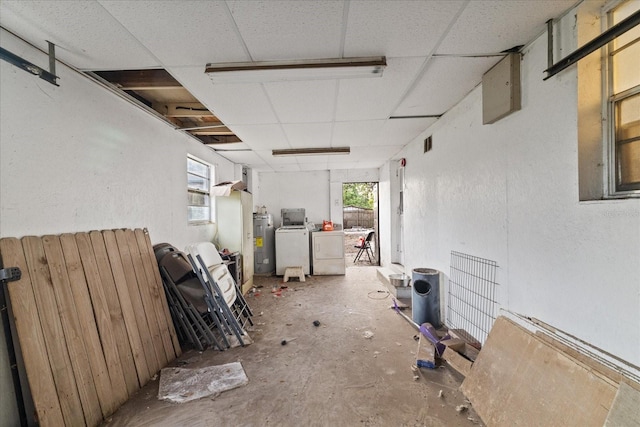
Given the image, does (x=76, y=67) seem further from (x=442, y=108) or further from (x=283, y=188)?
(x=283, y=188)

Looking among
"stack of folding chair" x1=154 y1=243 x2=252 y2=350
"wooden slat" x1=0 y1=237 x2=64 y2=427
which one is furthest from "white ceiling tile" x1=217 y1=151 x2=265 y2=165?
"wooden slat" x1=0 y1=237 x2=64 y2=427

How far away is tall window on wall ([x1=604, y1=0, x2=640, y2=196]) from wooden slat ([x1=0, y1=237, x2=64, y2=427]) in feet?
10.4

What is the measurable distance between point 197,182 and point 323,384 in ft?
10.5

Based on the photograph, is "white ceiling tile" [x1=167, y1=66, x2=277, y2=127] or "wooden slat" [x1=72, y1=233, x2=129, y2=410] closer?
"wooden slat" [x1=72, y1=233, x2=129, y2=410]

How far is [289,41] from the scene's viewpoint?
1599mm

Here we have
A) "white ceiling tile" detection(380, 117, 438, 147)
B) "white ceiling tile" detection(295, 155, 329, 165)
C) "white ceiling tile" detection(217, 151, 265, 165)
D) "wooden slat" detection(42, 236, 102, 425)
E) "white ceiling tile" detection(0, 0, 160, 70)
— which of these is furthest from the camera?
"white ceiling tile" detection(295, 155, 329, 165)

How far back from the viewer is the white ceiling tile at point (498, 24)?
1331 millimetres

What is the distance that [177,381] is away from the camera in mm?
2039

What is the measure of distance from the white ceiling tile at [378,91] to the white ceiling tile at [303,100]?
11cm

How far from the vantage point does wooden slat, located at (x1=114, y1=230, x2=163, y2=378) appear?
6.99 ft

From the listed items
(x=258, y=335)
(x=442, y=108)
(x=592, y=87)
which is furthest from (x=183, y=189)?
(x=592, y=87)

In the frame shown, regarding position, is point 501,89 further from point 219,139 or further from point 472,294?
point 219,139

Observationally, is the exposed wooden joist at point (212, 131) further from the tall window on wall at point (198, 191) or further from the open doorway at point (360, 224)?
the open doorway at point (360, 224)

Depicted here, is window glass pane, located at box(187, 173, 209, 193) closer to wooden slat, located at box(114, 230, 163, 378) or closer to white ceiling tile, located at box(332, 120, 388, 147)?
wooden slat, located at box(114, 230, 163, 378)
